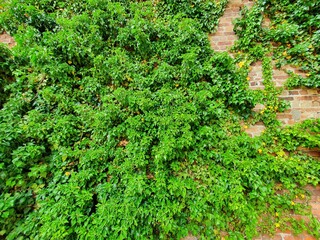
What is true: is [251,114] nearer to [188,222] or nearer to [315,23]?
[315,23]

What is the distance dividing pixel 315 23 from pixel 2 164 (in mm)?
4759

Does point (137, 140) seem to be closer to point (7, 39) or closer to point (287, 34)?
point (287, 34)

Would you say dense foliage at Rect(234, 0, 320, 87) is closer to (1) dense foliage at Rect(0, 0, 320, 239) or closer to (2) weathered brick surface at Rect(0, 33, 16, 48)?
(1) dense foliage at Rect(0, 0, 320, 239)

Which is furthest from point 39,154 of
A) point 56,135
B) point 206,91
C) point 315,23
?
point 315,23

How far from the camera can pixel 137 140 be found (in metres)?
2.09

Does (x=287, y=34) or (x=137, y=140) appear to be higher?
(x=287, y=34)

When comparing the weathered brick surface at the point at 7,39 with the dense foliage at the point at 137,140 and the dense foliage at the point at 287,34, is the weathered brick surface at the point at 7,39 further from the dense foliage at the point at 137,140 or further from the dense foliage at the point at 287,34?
the dense foliage at the point at 287,34

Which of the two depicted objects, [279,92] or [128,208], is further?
[279,92]

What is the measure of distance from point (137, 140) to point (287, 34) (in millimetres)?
2807

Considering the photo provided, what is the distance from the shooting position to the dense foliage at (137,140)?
1891 millimetres

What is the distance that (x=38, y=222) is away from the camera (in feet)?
6.24

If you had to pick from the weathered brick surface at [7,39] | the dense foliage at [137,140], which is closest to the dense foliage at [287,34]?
the dense foliage at [137,140]

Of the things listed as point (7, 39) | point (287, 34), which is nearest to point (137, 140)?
point (287, 34)

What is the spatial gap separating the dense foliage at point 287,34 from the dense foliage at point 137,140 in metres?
0.50
